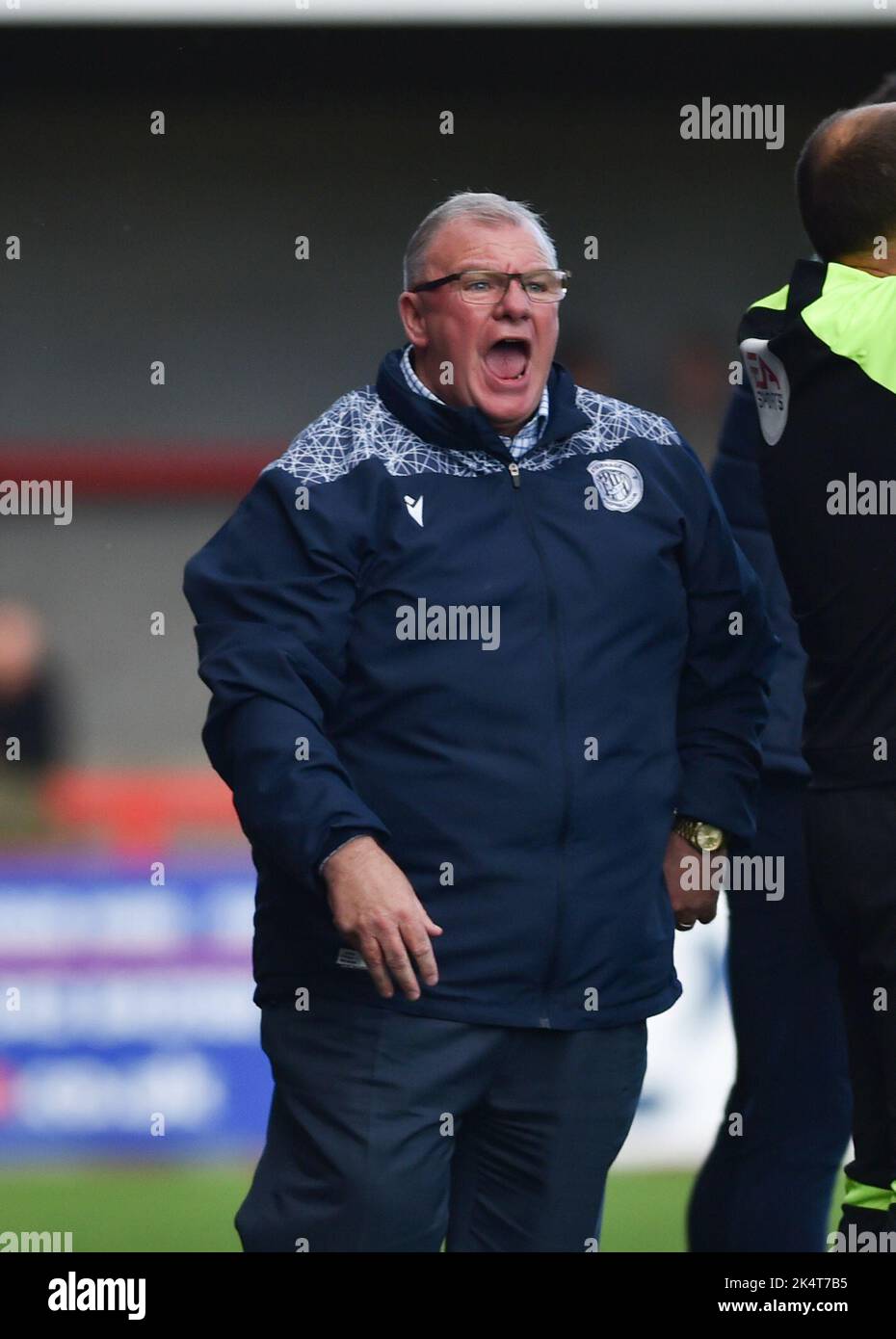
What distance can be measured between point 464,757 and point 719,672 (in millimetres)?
408

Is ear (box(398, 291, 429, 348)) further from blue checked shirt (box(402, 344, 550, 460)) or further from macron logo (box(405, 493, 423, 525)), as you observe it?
macron logo (box(405, 493, 423, 525))

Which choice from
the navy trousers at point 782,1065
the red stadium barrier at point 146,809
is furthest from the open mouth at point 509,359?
the red stadium barrier at point 146,809

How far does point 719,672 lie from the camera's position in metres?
2.98

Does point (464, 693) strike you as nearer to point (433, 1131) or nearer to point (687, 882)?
point (687, 882)

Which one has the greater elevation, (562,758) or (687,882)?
(562,758)

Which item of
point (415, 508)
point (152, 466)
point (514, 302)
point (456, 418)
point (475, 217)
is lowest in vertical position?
point (415, 508)

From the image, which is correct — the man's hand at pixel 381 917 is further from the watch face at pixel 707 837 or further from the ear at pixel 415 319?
the ear at pixel 415 319

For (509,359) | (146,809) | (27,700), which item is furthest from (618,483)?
(27,700)

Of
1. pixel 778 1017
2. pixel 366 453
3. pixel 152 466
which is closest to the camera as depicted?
pixel 366 453

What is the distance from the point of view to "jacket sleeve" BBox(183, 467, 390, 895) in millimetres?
2650

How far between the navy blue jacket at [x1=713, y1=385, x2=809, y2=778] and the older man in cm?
39
